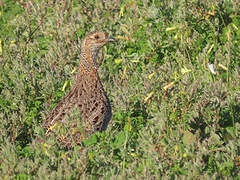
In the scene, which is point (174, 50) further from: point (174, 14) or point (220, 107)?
point (220, 107)

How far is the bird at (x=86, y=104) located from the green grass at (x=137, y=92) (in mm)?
174

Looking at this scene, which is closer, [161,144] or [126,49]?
[161,144]

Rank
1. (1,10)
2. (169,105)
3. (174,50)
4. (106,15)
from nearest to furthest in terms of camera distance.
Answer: (169,105) < (174,50) < (106,15) < (1,10)

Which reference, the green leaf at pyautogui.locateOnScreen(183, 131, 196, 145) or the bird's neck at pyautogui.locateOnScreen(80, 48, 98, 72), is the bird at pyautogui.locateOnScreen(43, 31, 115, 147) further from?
the green leaf at pyautogui.locateOnScreen(183, 131, 196, 145)

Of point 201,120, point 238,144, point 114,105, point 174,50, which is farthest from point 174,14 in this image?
point 238,144

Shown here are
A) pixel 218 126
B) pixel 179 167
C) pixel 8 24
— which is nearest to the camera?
pixel 179 167

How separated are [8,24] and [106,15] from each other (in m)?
1.97

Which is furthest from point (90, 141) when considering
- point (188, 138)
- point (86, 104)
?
point (188, 138)

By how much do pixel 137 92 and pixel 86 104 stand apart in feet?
3.26

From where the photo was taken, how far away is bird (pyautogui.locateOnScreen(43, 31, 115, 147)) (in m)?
6.12

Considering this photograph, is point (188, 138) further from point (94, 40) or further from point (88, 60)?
point (94, 40)

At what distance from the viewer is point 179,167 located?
529 centimetres

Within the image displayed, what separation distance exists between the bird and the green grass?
174 mm

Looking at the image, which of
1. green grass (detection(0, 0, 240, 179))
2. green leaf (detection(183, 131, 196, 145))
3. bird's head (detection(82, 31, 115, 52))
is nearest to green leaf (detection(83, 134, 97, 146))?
green grass (detection(0, 0, 240, 179))
